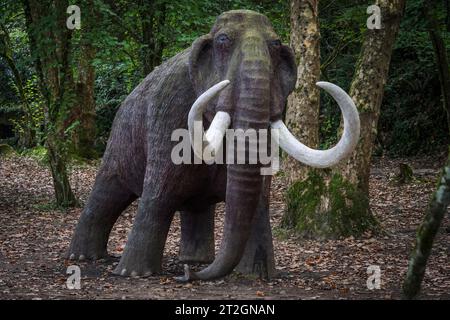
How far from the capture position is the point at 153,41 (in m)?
15.7

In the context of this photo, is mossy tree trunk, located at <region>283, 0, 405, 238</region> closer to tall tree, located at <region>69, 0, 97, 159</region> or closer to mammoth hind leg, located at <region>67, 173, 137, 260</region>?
mammoth hind leg, located at <region>67, 173, 137, 260</region>

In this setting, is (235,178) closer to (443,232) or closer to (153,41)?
(443,232)

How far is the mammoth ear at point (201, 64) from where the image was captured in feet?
Answer: 24.4

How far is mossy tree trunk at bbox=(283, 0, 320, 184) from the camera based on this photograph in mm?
11156

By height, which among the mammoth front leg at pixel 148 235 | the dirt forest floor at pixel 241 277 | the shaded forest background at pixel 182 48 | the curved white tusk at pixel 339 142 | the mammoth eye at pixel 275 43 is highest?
the shaded forest background at pixel 182 48

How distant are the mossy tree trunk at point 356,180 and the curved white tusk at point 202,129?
4.19m

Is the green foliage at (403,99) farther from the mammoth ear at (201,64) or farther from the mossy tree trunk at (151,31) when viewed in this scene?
the mammoth ear at (201,64)

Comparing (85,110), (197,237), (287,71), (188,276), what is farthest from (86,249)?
(85,110)

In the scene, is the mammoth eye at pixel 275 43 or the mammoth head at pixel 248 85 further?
the mammoth eye at pixel 275 43

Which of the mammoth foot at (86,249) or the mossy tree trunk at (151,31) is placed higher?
the mossy tree trunk at (151,31)

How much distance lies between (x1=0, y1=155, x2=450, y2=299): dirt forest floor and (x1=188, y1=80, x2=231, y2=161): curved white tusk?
1.34 metres

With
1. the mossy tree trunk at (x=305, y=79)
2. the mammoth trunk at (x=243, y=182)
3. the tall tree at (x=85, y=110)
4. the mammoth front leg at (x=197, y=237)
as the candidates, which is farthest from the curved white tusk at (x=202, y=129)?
the tall tree at (x=85, y=110)

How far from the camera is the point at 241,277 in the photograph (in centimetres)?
764

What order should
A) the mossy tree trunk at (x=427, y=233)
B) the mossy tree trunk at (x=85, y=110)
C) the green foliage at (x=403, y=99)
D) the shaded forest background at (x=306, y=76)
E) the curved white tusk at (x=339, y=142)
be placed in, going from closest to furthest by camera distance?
the mossy tree trunk at (x=427, y=233), the curved white tusk at (x=339, y=142), the shaded forest background at (x=306, y=76), the green foliage at (x=403, y=99), the mossy tree trunk at (x=85, y=110)
